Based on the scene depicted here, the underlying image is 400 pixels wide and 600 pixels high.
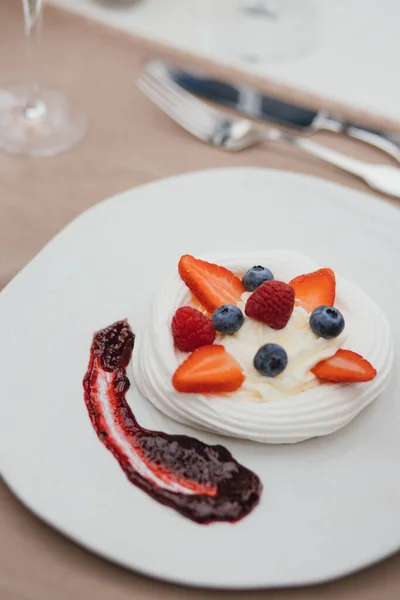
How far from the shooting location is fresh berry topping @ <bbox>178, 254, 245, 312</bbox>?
1087mm

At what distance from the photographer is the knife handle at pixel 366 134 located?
1.58 metres

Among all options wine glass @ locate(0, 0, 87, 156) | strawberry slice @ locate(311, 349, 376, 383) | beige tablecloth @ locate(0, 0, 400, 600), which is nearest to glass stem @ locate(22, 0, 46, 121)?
wine glass @ locate(0, 0, 87, 156)

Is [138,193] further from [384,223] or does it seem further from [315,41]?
[315,41]

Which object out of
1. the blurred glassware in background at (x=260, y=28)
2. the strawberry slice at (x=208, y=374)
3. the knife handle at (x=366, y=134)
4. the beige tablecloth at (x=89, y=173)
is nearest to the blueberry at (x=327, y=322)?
the strawberry slice at (x=208, y=374)

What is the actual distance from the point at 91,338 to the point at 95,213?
28 centimetres

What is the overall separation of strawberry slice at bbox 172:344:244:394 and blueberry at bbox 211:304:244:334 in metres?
0.04

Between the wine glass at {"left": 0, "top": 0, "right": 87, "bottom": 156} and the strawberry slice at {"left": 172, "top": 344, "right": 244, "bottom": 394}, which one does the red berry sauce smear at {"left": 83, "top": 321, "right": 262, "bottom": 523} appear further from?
the wine glass at {"left": 0, "top": 0, "right": 87, "bottom": 156}

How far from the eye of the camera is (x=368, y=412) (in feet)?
3.36

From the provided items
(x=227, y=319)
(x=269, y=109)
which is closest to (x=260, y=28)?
(x=269, y=109)

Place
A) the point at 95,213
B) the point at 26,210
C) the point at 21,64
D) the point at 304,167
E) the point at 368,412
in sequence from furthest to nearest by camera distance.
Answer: the point at 21,64, the point at 304,167, the point at 26,210, the point at 95,213, the point at 368,412

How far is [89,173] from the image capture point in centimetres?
150

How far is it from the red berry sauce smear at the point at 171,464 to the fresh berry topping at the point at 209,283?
0.54 ft

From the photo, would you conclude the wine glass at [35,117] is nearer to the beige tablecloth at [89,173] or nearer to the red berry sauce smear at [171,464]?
the beige tablecloth at [89,173]

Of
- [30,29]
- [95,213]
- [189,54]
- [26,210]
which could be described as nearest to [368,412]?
[95,213]
